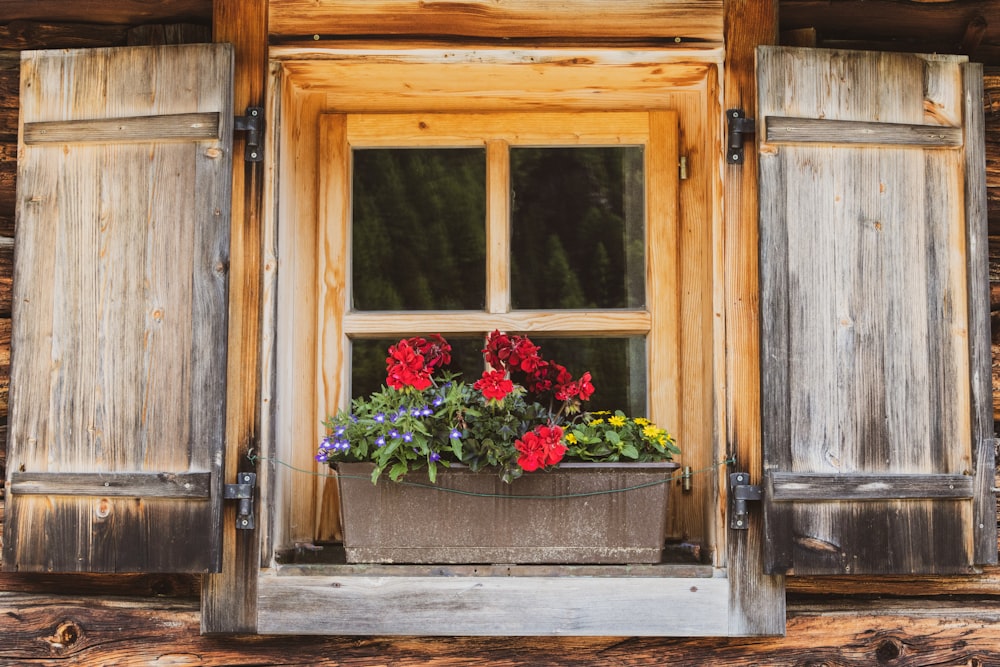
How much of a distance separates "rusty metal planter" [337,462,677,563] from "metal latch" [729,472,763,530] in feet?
0.49

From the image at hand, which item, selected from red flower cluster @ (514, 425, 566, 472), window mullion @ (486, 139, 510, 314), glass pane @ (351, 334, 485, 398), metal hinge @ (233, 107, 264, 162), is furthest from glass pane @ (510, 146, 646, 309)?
metal hinge @ (233, 107, 264, 162)

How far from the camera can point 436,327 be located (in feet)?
8.61

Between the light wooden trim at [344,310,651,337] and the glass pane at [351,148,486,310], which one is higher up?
the glass pane at [351,148,486,310]

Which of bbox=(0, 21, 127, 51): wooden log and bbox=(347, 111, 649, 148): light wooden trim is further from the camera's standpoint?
bbox=(347, 111, 649, 148): light wooden trim

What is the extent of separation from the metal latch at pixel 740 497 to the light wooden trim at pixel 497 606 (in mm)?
130

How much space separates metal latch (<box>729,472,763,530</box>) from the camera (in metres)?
2.25

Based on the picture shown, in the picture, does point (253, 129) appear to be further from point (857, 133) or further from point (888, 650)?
point (888, 650)

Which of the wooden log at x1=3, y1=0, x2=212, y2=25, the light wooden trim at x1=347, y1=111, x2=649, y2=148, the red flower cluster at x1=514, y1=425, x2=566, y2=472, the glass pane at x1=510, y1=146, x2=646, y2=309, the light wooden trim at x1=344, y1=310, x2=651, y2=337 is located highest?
the wooden log at x1=3, y1=0, x2=212, y2=25

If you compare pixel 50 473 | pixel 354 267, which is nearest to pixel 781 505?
pixel 354 267

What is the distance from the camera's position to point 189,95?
7.56 feet

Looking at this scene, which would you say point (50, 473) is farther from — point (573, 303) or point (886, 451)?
point (886, 451)

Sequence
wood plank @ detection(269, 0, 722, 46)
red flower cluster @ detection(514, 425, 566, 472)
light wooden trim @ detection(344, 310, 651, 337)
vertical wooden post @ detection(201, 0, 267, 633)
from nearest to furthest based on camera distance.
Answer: red flower cluster @ detection(514, 425, 566, 472)
vertical wooden post @ detection(201, 0, 267, 633)
wood plank @ detection(269, 0, 722, 46)
light wooden trim @ detection(344, 310, 651, 337)

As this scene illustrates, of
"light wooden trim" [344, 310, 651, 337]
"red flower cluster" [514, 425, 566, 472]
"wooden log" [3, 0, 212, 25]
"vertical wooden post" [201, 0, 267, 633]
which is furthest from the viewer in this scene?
"light wooden trim" [344, 310, 651, 337]

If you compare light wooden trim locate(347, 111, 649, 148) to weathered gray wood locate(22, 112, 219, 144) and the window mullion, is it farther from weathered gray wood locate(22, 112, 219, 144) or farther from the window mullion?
weathered gray wood locate(22, 112, 219, 144)
